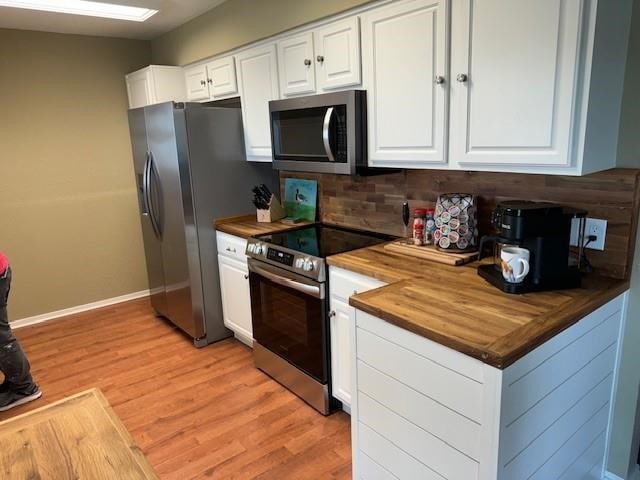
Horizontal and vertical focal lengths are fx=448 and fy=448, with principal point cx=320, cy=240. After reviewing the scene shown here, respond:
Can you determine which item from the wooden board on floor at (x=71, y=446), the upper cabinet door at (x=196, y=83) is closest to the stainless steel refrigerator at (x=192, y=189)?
the upper cabinet door at (x=196, y=83)

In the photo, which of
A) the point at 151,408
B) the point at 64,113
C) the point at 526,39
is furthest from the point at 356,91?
the point at 64,113

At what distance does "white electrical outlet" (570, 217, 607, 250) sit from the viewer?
1.71 metres

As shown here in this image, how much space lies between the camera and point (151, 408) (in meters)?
2.56

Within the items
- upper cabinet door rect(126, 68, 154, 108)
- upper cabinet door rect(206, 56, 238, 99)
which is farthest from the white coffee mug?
upper cabinet door rect(126, 68, 154, 108)

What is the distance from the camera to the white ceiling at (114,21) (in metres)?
3.02

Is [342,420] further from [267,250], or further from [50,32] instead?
[50,32]

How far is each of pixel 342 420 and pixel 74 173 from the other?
123 inches

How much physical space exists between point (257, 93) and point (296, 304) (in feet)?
4.62

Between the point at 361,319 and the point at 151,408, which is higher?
the point at 361,319

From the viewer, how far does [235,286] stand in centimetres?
308

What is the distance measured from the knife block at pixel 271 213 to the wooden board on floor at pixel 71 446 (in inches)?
79.2

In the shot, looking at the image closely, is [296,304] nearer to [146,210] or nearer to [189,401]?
[189,401]

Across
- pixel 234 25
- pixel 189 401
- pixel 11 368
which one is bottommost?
pixel 189 401

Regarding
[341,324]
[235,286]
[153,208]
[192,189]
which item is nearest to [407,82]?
[341,324]
